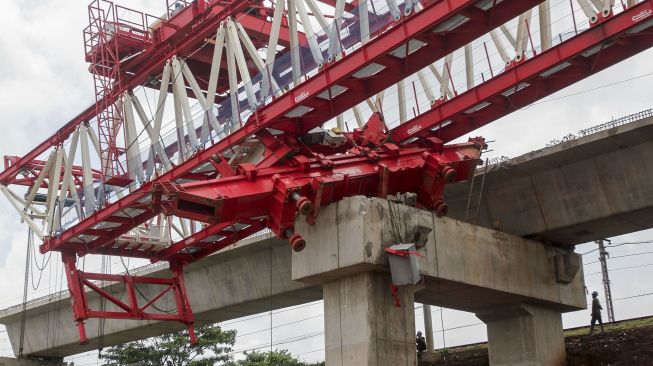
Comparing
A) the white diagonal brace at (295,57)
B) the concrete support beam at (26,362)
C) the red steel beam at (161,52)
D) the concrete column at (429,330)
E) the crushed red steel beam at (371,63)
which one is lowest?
the concrete column at (429,330)

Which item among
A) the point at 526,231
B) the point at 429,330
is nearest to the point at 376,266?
the point at 526,231

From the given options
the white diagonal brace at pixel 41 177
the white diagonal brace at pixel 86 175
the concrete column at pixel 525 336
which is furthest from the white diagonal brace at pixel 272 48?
the white diagonal brace at pixel 41 177

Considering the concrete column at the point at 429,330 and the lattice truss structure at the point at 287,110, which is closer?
the lattice truss structure at the point at 287,110

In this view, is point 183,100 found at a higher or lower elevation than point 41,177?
lower

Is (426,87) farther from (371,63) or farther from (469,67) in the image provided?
(371,63)

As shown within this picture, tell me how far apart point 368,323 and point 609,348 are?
28.7 ft

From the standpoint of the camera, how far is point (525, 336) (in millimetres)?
24922

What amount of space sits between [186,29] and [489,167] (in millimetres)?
10847

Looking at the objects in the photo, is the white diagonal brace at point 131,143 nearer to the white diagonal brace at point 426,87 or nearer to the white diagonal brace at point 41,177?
the white diagonal brace at point 41,177

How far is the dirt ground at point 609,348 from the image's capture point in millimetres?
24109

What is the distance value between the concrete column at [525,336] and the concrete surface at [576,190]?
2.22 metres

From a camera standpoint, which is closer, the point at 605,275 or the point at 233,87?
the point at 233,87

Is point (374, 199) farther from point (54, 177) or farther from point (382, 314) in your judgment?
point (54, 177)

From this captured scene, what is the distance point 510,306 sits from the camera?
24.8 metres
